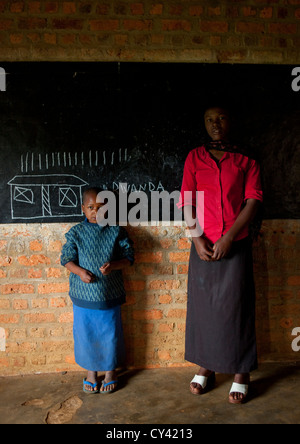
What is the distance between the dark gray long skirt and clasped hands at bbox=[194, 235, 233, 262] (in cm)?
7

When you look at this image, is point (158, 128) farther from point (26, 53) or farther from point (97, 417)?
point (97, 417)

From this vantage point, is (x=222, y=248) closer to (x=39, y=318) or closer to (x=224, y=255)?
(x=224, y=255)

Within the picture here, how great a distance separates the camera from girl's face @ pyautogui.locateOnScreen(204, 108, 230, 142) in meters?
2.28

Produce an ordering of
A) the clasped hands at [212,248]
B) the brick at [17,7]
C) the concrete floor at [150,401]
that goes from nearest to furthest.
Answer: the concrete floor at [150,401] → the clasped hands at [212,248] → the brick at [17,7]

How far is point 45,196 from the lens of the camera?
2.53 metres

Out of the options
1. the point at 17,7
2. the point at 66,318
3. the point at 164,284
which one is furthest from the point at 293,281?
the point at 17,7

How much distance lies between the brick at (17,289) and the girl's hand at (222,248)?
1.43 metres

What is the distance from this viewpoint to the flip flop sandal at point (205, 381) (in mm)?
2289

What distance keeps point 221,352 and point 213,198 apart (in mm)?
1021

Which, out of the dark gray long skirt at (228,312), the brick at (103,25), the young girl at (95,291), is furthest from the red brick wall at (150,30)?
the dark gray long skirt at (228,312)

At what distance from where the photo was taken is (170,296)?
2637 millimetres

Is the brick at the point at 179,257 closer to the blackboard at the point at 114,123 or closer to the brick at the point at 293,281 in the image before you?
the blackboard at the point at 114,123

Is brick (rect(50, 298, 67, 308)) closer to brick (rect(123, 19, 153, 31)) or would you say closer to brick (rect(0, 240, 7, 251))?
brick (rect(0, 240, 7, 251))

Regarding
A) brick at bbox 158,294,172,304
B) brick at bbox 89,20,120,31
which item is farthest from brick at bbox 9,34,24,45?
brick at bbox 158,294,172,304
